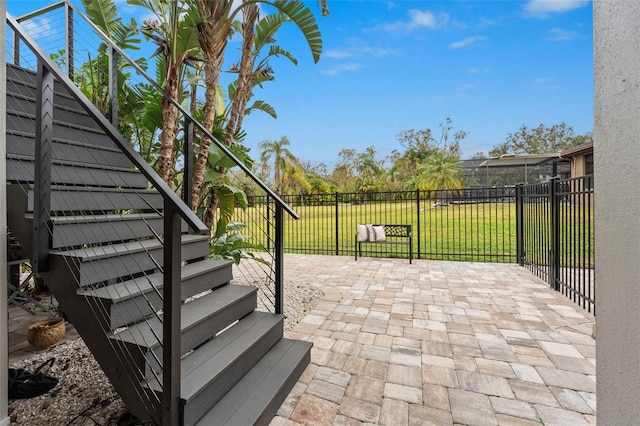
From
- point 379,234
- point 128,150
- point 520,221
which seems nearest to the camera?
point 128,150

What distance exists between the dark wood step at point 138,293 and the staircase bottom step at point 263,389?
2.34 feet

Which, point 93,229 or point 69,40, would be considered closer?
point 93,229

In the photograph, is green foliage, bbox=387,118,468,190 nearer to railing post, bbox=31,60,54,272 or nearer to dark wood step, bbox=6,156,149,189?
dark wood step, bbox=6,156,149,189

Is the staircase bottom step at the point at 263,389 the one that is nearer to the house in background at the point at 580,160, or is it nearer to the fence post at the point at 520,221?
the fence post at the point at 520,221

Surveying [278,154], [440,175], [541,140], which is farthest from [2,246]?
[541,140]

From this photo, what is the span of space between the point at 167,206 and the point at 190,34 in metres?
2.98

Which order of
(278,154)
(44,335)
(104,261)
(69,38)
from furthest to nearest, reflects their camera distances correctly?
(278,154) → (69,38) → (44,335) → (104,261)

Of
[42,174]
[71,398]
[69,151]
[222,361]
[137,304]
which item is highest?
[69,151]

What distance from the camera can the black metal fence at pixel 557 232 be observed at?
3.77 metres

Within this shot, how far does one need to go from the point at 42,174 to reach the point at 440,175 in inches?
1015

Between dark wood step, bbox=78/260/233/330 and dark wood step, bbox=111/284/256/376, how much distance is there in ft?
0.25

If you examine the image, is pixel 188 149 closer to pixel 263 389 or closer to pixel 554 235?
pixel 263 389

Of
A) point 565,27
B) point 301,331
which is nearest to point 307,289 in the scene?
A: point 301,331

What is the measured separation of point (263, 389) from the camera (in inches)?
76.8
